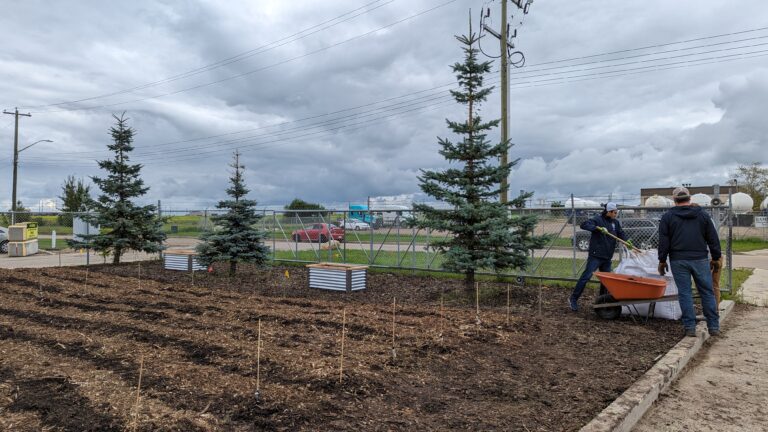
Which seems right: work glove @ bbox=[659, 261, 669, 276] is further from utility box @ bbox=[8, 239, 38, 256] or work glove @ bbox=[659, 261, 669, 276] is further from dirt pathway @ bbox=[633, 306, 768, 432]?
utility box @ bbox=[8, 239, 38, 256]

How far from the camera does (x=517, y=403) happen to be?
4.24m

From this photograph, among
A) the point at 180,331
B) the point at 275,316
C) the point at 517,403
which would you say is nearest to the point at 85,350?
the point at 180,331

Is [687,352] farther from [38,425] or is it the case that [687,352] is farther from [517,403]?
[38,425]

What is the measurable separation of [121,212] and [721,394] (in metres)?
17.5

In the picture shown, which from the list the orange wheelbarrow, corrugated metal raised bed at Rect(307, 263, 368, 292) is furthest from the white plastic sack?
corrugated metal raised bed at Rect(307, 263, 368, 292)

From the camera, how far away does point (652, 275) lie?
7.82 metres

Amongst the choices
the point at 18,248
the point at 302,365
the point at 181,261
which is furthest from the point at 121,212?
the point at 302,365

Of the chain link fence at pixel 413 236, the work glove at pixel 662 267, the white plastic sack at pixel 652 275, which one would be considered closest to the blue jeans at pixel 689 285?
the work glove at pixel 662 267

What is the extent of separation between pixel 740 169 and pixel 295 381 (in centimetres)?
5515

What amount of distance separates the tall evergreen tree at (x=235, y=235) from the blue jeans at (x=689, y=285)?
10.1 meters

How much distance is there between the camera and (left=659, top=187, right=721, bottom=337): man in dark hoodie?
692 cm

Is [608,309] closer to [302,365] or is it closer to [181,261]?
[302,365]

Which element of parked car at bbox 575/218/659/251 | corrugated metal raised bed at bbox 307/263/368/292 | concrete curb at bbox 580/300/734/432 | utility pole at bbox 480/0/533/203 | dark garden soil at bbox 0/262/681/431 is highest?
utility pole at bbox 480/0/533/203

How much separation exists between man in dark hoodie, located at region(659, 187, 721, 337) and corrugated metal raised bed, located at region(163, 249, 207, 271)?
12.5m
